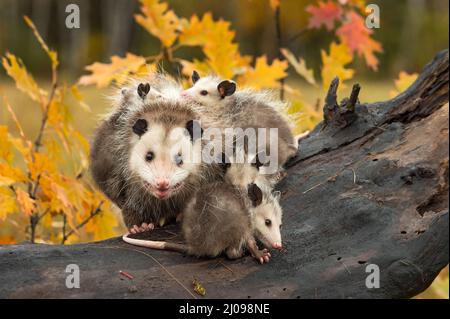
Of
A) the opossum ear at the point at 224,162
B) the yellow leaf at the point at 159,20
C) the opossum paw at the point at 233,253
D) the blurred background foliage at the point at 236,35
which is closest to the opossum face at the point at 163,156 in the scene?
the opossum ear at the point at 224,162

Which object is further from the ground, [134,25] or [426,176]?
[134,25]

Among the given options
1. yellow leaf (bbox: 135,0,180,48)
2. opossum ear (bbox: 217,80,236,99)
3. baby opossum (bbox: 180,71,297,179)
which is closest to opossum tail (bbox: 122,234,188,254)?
baby opossum (bbox: 180,71,297,179)

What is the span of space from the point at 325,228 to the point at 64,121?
190 centimetres

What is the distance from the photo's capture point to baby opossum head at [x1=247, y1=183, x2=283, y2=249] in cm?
295

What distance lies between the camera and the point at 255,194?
300cm

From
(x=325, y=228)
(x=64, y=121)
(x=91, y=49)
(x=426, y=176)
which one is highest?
(x=91, y=49)

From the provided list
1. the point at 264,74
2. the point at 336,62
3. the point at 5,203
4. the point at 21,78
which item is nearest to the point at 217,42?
the point at 264,74

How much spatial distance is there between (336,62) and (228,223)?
191 centimetres

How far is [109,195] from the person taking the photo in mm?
3512

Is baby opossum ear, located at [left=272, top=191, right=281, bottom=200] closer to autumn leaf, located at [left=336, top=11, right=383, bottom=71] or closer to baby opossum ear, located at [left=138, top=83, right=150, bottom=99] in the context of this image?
baby opossum ear, located at [left=138, top=83, right=150, bottom=99]

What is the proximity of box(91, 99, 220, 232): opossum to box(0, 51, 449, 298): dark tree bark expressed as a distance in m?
0.18

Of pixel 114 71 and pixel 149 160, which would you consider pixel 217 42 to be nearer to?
pixel 114 71
